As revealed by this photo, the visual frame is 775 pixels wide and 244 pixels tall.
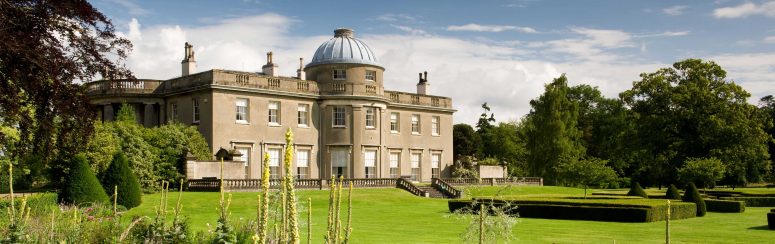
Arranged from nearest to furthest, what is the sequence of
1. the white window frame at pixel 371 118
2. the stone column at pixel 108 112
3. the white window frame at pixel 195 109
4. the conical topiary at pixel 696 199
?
1. the conical topiary at pixel 696 199
2. the white window frame at pixel 195 109
3. the stone column at pixel 108 112
4. the white window frame at pixel 371 118

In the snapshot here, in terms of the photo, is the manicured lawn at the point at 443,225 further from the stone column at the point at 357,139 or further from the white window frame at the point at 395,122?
the white window frame at the point at 395,122

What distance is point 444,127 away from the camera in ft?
169

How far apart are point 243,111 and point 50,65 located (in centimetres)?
2519

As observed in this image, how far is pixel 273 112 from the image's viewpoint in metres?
42.1

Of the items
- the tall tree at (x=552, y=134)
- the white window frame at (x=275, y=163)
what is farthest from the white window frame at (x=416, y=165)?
the tall tree at (x=552, y=134)

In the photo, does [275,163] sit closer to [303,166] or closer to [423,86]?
[303,166]

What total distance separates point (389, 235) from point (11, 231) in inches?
463

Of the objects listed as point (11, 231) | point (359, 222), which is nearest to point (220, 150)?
point (359, 222)

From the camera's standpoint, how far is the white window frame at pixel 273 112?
41.8 metres

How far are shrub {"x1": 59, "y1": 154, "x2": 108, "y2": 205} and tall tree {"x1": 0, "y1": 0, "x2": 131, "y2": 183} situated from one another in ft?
16.8

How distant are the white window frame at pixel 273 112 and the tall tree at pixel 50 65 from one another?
920 inches

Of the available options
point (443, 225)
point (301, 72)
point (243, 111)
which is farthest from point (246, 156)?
point (443, 225)

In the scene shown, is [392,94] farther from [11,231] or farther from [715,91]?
[11,231]

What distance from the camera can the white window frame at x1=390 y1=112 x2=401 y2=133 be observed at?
4784 cm
